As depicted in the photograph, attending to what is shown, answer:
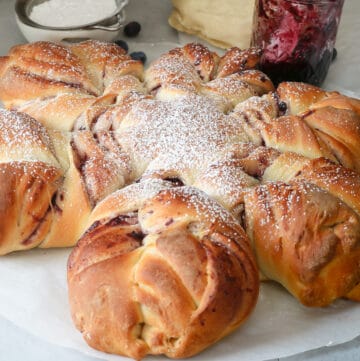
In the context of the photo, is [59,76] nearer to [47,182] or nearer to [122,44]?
[47,182]

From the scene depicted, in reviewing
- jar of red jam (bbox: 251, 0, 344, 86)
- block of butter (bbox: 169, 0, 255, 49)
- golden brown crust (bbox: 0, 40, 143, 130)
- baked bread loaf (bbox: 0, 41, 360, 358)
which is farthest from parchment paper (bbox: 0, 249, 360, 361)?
block of butter (bbox: 169, 0, 255, 49)

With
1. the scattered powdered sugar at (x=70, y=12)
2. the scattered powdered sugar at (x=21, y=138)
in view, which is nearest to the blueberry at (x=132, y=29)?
the scattered powdered sugar at (x=70, y=12)

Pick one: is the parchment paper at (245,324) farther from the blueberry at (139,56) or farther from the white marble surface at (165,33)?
the blueberry at (139,56)

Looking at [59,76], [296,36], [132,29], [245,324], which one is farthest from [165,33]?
[245,324]

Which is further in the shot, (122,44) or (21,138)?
(122,44)

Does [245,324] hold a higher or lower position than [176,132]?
lower

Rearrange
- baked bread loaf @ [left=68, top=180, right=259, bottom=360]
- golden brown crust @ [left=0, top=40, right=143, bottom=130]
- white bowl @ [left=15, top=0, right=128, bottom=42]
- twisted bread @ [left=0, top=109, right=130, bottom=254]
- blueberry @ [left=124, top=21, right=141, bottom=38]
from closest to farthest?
baked bread loaf @ [left=68, top=180, right=259, bottom=360]
twisted bread @ [left=0, top=109, right=130, bottom=254]
golden brown crust @ [left=0, top=40, right=143, bottom=130]
white bowl @ [left=15, top=0, right=128, bottom=42]
blueberry @ [left=124, top=21, right=141, bottom=38]

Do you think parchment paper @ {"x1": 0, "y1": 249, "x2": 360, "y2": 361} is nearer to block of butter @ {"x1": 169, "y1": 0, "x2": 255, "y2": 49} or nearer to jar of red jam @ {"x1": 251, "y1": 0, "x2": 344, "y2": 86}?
jar of red jam @ {"x1": 251, "y1": 0, "x2": 344, "y2": 86}
